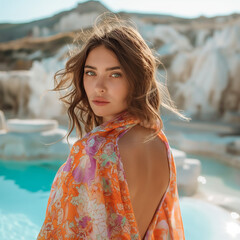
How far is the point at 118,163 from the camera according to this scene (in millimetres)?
800

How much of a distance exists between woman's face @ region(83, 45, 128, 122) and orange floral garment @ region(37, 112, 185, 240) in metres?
0.12

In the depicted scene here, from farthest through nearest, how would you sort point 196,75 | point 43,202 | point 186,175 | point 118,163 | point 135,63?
point 196,75, point 186,175, point 43,202, point 135,63, point 118,163

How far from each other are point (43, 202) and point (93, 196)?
2.89m

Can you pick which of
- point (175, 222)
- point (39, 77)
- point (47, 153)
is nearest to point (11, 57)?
point (39, 77)

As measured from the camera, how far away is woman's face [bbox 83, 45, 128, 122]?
0.93 m

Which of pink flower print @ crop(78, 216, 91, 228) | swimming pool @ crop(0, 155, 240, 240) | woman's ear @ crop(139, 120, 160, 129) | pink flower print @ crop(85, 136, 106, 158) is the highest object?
woman's ear @ crop(139, 120, 160, 129)

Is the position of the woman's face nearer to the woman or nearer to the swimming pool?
the woman

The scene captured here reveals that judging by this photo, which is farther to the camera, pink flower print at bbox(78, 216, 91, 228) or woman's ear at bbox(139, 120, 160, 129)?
woman's ear at bbox(139, 120, 160, 129)

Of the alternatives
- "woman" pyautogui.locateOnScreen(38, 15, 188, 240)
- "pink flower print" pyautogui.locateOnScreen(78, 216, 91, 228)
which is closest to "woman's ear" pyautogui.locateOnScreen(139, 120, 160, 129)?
"woman" pyautogui.locateOnScreen(38, 15, 188, 240)

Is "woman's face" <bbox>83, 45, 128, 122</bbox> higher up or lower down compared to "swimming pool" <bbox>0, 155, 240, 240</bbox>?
higher up

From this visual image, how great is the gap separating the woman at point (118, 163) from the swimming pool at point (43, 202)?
1813mm

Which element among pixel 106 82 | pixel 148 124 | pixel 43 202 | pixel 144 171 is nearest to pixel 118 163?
pixel 144 171


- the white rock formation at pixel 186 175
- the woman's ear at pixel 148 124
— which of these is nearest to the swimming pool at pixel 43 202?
the white rock formation at pixel 186 175

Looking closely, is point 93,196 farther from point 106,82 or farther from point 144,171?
point 106,82
